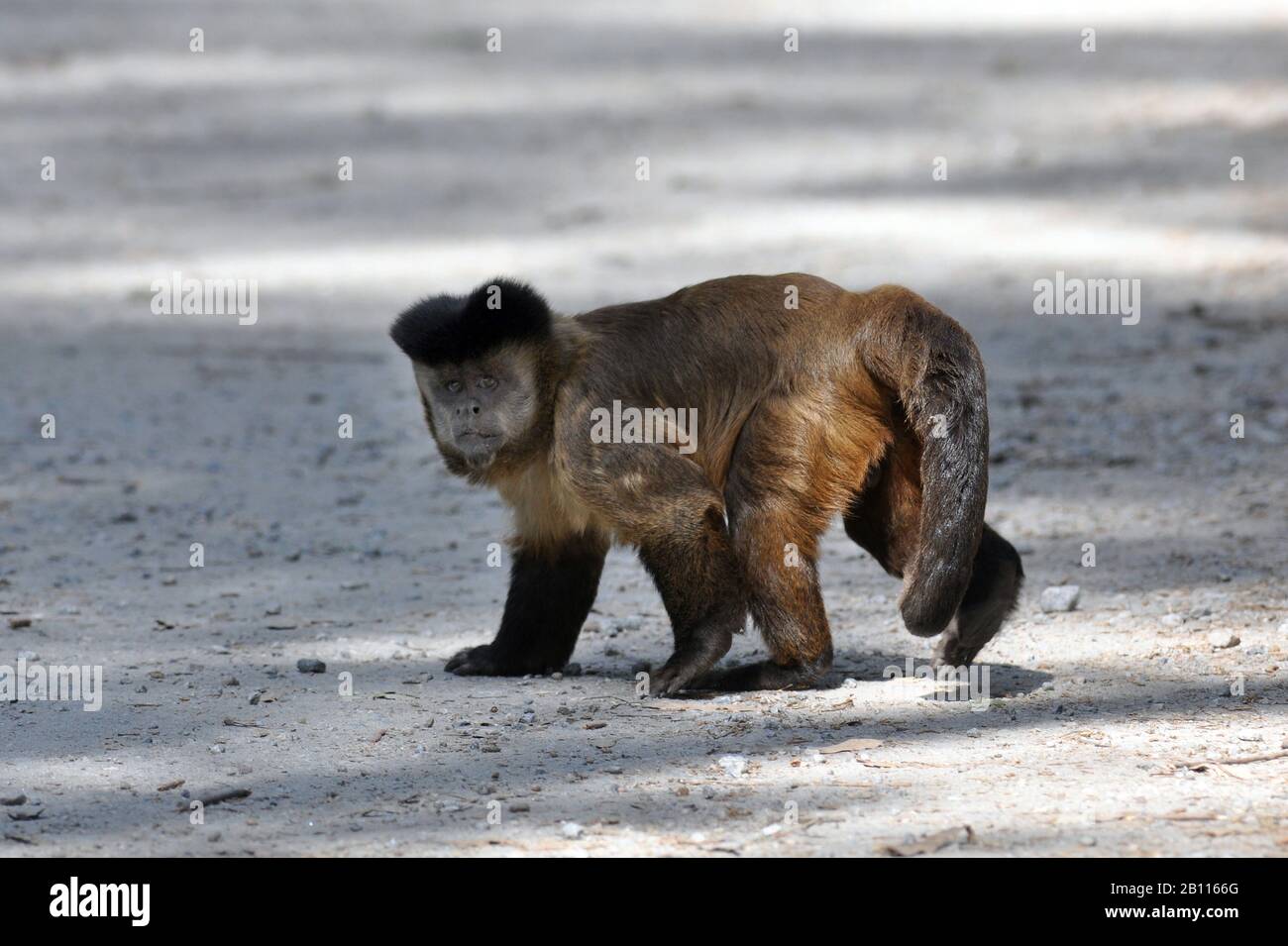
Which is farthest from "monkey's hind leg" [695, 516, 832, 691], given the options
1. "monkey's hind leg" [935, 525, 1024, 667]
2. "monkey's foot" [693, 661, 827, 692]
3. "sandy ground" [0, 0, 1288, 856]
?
"monkey's hind leg" [935, 525, 1024, 667]

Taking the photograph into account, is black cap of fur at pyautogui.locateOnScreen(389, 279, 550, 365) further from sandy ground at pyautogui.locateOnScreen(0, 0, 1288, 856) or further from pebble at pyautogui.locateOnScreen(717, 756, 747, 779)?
pebble at pyautogui.locateOnScreen(717, 756, 747, 779)

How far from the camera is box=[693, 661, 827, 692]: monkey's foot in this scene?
6.47m

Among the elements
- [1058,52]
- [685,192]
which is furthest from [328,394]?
[1058,52]

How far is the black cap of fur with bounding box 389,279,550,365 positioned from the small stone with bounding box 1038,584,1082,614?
252 centimetres

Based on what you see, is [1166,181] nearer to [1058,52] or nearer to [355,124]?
[1058,52]

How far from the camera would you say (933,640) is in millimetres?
7297

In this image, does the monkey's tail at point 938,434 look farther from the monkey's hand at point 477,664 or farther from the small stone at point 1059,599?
the monkey's hand at point 477,664

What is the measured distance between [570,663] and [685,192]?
364 inches

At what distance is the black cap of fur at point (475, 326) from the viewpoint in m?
6.47

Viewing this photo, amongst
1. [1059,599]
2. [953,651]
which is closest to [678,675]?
[953,651]

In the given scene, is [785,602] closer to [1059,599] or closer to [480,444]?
[480,444]

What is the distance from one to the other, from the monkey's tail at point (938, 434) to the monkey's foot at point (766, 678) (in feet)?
1.75

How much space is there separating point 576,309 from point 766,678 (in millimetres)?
6650

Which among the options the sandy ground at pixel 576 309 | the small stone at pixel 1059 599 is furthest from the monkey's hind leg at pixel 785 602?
the small stone at pixel 1059 599
